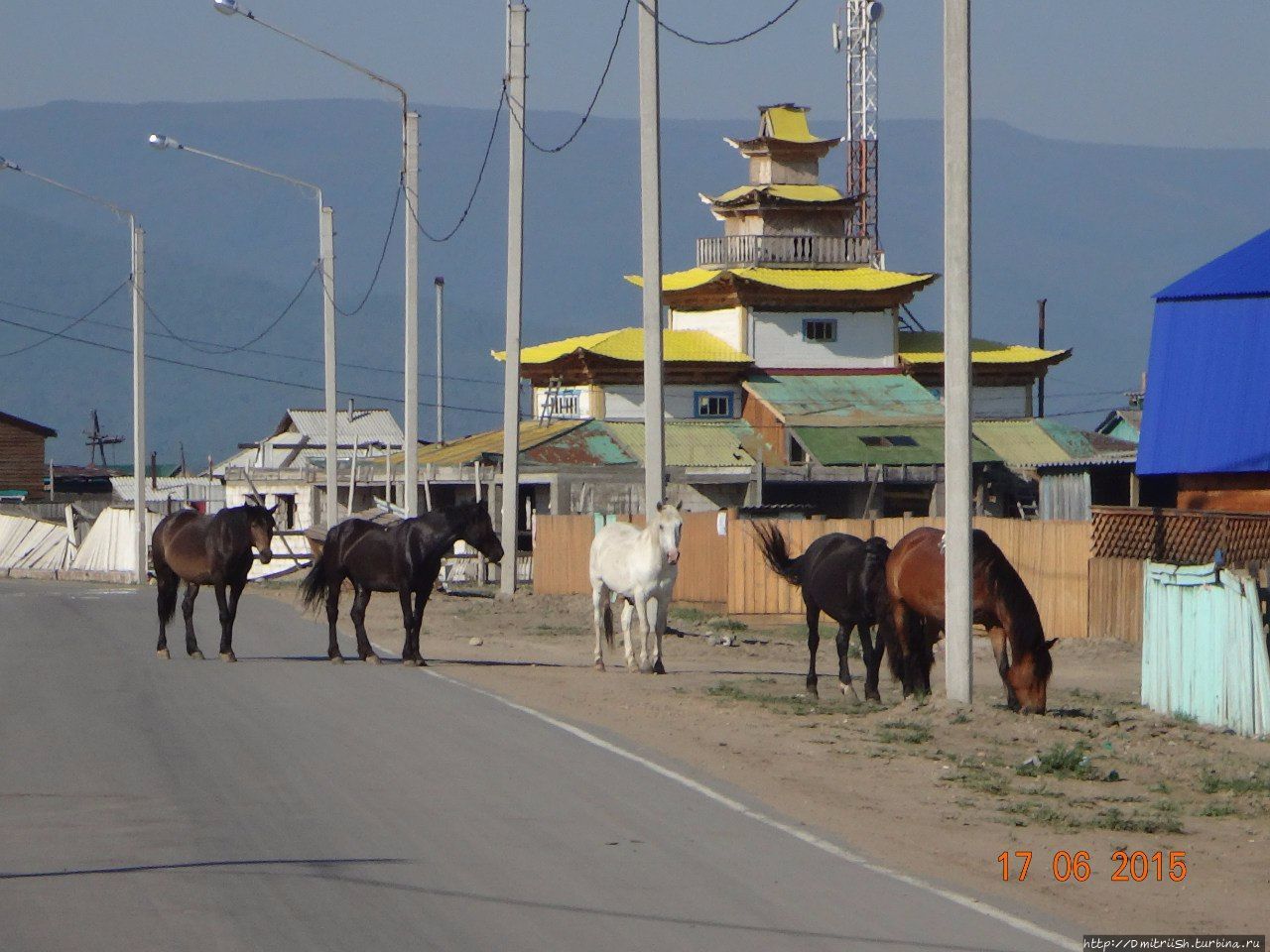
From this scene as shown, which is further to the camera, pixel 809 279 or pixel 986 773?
pixel 809 279

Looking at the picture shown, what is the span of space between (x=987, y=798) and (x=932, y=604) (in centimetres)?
545

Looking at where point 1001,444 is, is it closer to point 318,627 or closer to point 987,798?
point 318,627

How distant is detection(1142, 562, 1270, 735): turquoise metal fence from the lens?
17.6m

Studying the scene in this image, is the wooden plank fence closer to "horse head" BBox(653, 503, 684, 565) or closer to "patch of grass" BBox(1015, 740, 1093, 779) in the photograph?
"horse head" BBox(653, 503, 684, 565)

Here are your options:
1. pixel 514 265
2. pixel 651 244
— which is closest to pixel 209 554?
pixel 651 244

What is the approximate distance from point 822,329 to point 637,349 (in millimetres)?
8502

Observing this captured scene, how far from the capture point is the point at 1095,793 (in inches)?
574

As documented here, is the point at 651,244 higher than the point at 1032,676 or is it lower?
higher

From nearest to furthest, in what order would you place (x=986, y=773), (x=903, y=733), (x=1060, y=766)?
(x=986, y=773) < (x=1060, y=766) < (x=903, y=733)

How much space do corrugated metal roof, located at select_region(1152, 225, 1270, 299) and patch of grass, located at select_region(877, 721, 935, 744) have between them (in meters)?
20.8

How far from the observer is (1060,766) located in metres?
15.5

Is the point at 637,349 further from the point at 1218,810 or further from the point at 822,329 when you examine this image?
the point at 1218,810

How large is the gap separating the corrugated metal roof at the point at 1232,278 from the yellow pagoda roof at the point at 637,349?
27.9m

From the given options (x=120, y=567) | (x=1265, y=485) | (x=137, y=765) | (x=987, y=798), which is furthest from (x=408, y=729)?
(x=120, y=567)
